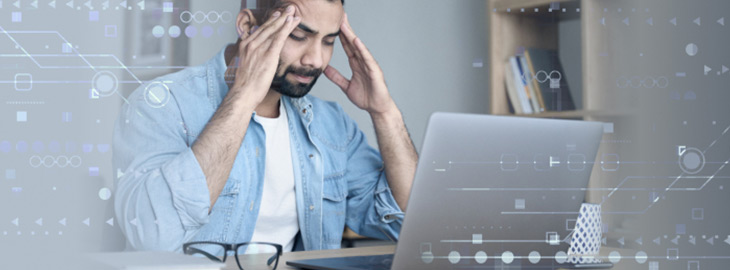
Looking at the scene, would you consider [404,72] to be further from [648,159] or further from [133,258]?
[133,258]

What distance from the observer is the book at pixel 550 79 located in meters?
1.77

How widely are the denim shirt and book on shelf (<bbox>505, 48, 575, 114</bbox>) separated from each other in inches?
21.7

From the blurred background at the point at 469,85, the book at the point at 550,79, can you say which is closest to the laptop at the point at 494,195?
the blurred background at the point at 469,85

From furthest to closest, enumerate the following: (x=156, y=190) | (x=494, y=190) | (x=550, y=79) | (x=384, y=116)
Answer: (x=550, y=79)
(x=384, y=116)
(x=156, y=190)
(x=494, y=190)

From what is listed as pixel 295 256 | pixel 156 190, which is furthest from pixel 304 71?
pixel 295 256

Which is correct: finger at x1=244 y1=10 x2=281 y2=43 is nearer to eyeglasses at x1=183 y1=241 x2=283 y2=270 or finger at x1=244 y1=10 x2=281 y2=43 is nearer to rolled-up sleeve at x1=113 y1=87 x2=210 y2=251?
rolled-up sleeve at x1=113 y1=87 x2=210 y2=251

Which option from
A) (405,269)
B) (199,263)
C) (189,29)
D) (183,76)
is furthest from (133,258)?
(189,29)

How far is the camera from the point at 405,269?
691 mm

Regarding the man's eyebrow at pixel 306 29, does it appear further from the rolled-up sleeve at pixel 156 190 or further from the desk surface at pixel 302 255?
the desk surface at pixel 302 255

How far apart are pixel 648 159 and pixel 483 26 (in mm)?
564

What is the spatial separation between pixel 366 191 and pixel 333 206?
0.08 metres

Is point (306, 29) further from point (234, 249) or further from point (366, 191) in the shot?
point (234, 249)

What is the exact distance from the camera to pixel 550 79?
1.80 metres

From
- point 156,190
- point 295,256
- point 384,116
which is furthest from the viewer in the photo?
point 384,116
